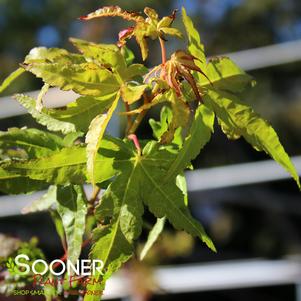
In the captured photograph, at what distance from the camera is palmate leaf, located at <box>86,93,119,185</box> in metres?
0.45

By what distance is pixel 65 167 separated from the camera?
0.49 meters

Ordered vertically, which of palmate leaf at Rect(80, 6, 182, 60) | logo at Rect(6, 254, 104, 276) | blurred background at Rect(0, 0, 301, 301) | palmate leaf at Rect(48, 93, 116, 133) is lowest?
blurred background at Rect(0, 0, 301, 301)

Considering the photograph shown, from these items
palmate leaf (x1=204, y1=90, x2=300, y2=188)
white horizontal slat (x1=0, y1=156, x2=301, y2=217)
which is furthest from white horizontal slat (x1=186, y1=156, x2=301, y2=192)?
palmate leaf (x1=204, y1=90, x2=300, y2=188)

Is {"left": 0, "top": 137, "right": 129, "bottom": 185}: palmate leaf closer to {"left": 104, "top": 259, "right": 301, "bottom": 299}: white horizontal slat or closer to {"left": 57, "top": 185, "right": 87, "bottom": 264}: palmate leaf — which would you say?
{"left": 57, "top": 185, "right": 87, "bottom": 264}: palmate leaf

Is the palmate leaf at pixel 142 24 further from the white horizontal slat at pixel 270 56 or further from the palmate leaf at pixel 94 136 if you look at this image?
the white horizontal slat at pixel 270 56

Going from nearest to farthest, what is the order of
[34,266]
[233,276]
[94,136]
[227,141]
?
[94,136]
[34,266]
[233,276]
[227,141]

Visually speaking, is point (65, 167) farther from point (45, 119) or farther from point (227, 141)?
point (227, 141)

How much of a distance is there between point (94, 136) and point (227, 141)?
5.80 meters

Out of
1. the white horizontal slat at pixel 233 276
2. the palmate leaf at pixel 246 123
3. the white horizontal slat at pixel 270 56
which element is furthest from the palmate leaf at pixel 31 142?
the white horizontal slat at pixel 270 56

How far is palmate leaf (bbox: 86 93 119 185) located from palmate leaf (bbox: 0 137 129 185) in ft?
0.10

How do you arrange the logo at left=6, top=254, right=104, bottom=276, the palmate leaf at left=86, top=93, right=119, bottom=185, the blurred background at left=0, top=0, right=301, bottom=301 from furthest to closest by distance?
the blurred background at left=0, top=0, right=301, bottom=301 < the logo at left=6, top=254, right=104, bottom=276 < the palmate leaf at left=86, top=93, right=119, bottom=185

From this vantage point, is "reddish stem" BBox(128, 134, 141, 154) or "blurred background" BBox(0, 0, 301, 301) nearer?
"reddish stem" BBox(128, 134, 141, 154)

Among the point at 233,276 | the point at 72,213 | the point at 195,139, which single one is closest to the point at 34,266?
the point at 72,213

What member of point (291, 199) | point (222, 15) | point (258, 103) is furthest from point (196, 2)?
point (291, 199)
